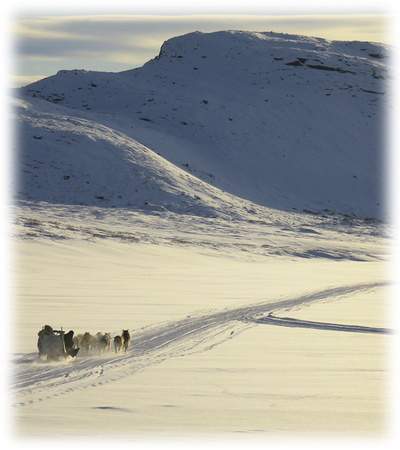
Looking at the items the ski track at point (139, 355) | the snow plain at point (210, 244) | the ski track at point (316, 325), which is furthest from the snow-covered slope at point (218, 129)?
the ski track at point (139, 355)

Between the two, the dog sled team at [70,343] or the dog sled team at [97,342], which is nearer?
the dog sled team at [70,343]

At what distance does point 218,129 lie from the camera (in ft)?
212

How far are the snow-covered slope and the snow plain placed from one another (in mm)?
199

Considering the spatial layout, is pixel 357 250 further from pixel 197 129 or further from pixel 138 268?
pixel 197 129

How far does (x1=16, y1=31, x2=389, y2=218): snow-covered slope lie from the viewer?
1861 inches

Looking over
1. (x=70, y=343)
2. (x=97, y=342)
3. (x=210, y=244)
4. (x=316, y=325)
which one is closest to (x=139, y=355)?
(x=97, y=342)

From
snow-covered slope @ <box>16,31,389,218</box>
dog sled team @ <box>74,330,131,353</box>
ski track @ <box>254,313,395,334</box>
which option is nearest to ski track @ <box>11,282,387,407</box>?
ski track @ <box>254,313,395,334</box>

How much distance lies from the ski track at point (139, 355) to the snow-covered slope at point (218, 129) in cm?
2837

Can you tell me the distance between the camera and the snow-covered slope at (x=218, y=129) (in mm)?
47281

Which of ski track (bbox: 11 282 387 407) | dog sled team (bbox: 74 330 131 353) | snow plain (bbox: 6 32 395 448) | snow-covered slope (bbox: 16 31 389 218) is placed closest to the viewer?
snow plain (bbox: 6 32 395 448)

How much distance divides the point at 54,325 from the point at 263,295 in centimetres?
768

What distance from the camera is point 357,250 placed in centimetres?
3912

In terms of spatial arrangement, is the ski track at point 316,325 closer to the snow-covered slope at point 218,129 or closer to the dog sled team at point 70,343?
the dog sled team at point 70,343

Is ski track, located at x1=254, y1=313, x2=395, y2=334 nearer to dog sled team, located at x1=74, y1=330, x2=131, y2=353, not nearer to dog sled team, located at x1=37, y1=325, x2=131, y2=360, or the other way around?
dog sled team, located at x1=37, y1=325, x2=131, y2=360
